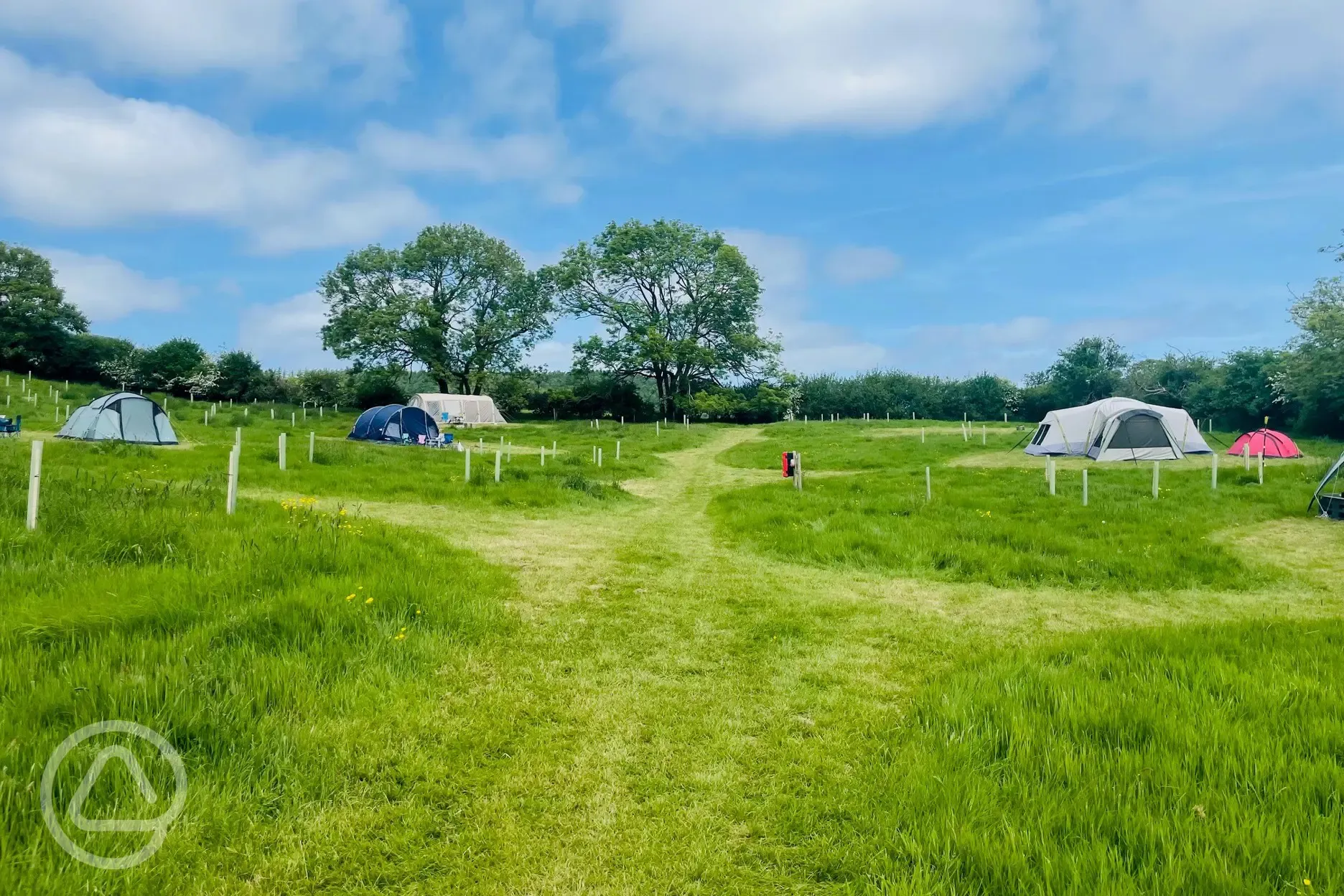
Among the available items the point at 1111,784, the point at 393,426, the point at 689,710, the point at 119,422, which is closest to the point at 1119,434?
the point at 1111,784

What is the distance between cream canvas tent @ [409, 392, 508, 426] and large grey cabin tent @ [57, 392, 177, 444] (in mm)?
19618

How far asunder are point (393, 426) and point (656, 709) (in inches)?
1147

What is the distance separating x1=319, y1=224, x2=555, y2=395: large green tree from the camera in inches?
2037

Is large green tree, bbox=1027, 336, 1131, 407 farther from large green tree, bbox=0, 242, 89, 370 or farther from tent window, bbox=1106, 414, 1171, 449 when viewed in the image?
large green tree, bbox=0, 242, 89, 370

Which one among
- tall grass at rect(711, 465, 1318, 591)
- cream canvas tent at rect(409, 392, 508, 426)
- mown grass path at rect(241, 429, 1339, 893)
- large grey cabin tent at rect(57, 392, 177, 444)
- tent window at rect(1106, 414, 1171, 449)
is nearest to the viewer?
mown grass path at rect(241, 429, 1339, 893)

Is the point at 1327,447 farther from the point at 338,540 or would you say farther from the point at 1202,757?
the point at 338,540

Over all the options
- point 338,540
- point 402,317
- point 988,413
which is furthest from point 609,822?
point 988,413

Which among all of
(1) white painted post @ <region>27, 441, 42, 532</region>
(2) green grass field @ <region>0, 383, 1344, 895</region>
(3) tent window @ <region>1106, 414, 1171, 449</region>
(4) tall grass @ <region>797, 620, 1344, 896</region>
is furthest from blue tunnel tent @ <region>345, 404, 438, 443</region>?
(4) tall grass @ <region>797, 620, 1344, 896</region>

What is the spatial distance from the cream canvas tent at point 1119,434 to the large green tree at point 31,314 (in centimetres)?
7010

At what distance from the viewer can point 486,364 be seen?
5488 centimetres

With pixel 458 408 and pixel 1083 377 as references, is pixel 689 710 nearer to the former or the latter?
pixel 458 408

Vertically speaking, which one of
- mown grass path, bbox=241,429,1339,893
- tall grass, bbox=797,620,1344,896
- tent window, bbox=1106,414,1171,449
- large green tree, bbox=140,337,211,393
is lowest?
mown grass path, bbox=241,429,1339,893

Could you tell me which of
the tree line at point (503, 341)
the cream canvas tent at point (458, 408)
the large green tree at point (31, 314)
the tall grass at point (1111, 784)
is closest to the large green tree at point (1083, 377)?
the tree line at point (503, 341)

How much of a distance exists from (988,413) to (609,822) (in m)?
69.5
